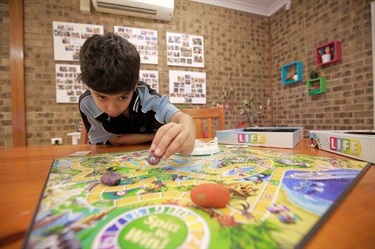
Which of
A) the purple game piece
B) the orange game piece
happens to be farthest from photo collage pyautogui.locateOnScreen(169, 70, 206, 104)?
the orange game piece

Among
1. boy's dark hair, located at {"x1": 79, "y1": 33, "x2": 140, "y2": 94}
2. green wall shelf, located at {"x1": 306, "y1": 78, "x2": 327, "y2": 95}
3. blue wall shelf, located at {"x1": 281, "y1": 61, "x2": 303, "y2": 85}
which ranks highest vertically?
blue wall shelf, located at {"x1": 281, "y1": 61, "x2": 303, "y2": 85}

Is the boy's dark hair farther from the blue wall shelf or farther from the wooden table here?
the blue wall shelf

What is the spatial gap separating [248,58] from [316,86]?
1017 mm

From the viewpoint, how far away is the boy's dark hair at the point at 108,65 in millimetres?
754

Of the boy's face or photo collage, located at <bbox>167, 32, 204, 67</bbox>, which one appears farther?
photo collage, located at <bbox>167, 32, 204, 67</bbox>

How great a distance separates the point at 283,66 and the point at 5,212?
3162mm

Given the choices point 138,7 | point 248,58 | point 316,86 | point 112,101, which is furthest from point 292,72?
point 112,101

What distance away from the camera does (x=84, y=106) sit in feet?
3.35

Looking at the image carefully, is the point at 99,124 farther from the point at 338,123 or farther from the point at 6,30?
the point at 338,123

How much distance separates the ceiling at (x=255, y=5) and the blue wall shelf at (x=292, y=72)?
782 mm

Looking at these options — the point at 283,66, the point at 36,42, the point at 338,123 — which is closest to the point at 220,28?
the point at 283,66

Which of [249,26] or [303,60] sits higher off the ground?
[249,26]

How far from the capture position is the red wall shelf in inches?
85.1

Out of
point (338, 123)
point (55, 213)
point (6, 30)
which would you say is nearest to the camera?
point (55, 213)
